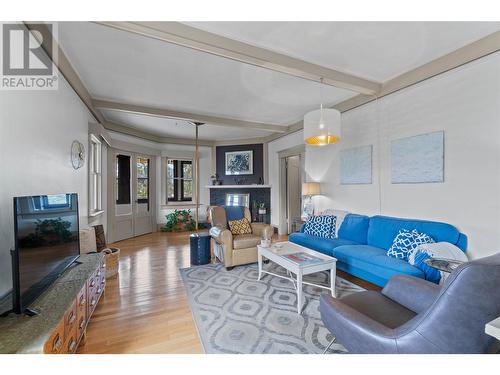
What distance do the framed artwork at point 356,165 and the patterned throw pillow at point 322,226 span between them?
0.73 metres

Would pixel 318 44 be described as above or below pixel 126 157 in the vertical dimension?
above

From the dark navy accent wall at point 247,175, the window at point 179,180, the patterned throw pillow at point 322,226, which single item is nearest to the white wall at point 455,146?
the patterned throw pillow at point 322,226

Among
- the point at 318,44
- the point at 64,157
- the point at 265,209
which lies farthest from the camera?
the point at 265,209

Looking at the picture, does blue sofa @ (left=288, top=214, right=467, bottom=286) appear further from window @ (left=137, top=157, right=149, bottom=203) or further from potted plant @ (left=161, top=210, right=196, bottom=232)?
window @ (left=137, top=157, right=149, bottom=203)

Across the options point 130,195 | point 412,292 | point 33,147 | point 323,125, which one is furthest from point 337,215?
point 130,195

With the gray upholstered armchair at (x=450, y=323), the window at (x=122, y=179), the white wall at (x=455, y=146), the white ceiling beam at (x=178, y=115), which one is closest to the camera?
the gray upholstered armchair at (x=450, y=323)

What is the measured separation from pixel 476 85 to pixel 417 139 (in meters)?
0.73

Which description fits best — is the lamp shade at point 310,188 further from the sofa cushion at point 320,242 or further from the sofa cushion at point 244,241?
the sofa cushion at point 244,241

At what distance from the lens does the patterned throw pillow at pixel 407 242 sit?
8.05 ft

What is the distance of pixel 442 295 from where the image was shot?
104 cm

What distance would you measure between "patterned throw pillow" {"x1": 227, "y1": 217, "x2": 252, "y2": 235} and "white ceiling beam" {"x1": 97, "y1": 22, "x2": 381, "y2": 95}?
2464mm

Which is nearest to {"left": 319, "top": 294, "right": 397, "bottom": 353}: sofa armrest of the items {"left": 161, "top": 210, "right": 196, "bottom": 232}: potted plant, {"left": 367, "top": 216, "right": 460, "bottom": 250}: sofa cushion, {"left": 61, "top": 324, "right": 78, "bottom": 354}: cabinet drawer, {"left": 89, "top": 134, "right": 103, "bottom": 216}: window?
{"left": 61, "top": 324, "right": 78, "bottom": 354}: cabinet drawer
